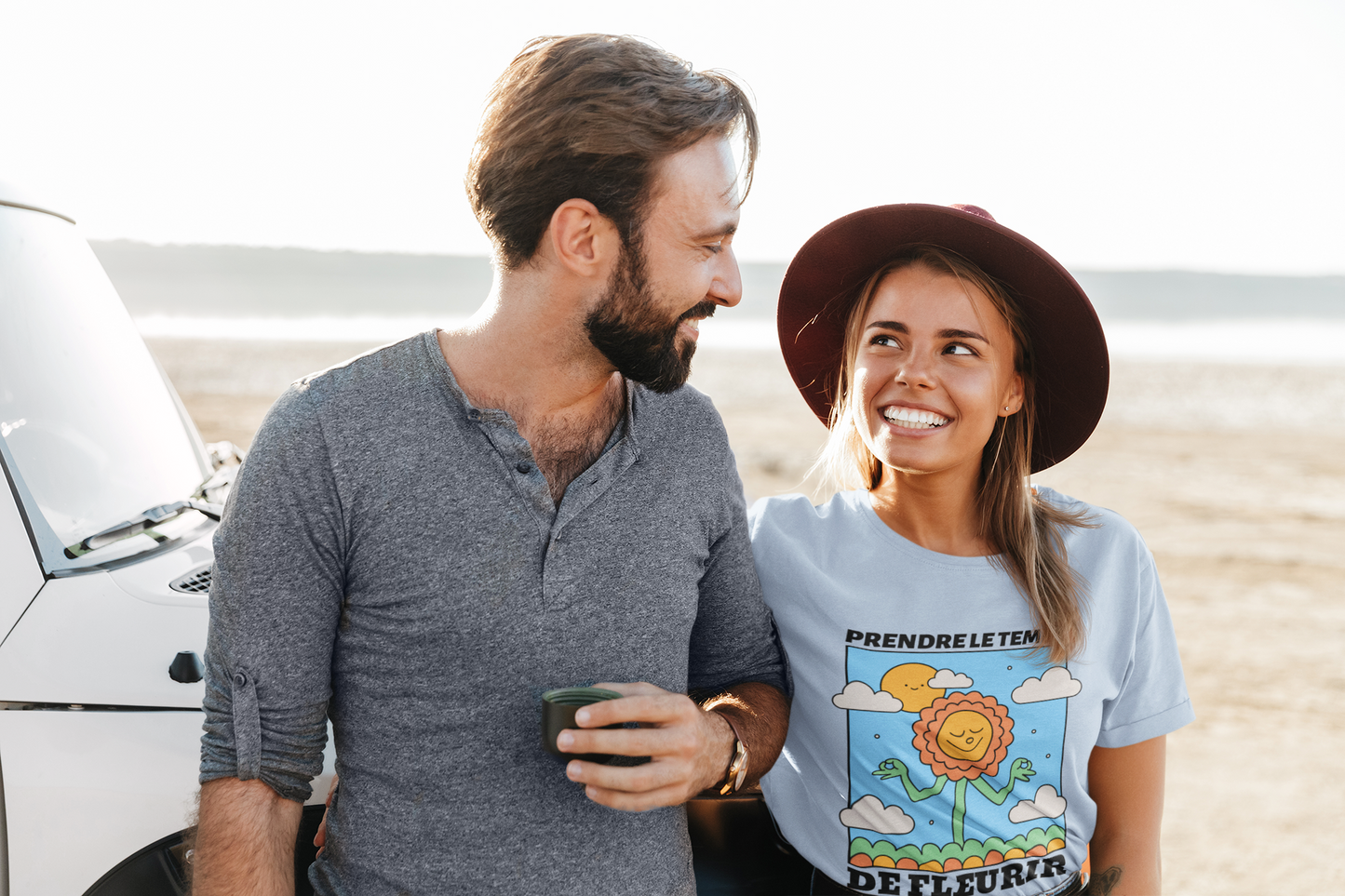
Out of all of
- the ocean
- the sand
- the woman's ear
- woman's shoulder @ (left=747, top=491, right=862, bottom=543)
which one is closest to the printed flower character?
woman's shoulder @ (left=747, top=491, right=862, bottom=543)

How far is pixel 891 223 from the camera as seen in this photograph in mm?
2344

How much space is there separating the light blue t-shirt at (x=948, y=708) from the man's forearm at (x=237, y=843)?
1061 millimetres

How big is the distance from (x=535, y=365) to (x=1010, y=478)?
4.03ft

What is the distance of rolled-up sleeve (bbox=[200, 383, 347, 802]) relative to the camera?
66.4 inches

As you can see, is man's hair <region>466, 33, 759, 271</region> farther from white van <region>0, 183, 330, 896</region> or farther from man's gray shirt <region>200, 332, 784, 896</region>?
white van <region>0, 183, 330, 896</region>

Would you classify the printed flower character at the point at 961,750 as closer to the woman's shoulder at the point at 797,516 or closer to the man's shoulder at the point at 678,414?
the woman's shoulder at the point at 797,516

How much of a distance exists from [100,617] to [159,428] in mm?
865

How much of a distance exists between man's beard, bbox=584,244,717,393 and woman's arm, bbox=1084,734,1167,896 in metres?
1.31

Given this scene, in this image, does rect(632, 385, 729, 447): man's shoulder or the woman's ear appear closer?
rect(632, 385, 729, 447): man's shoulder

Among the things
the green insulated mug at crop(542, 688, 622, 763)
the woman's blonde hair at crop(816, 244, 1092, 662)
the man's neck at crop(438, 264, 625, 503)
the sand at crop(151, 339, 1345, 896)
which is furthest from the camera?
the sand at crop(151, 339, 1345, 896)

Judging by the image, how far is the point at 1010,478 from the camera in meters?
2.47

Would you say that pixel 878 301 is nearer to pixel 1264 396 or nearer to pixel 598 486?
pixel 598 486

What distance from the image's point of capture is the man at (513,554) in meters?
1.71

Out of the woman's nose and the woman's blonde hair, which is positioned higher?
the woman's nose
